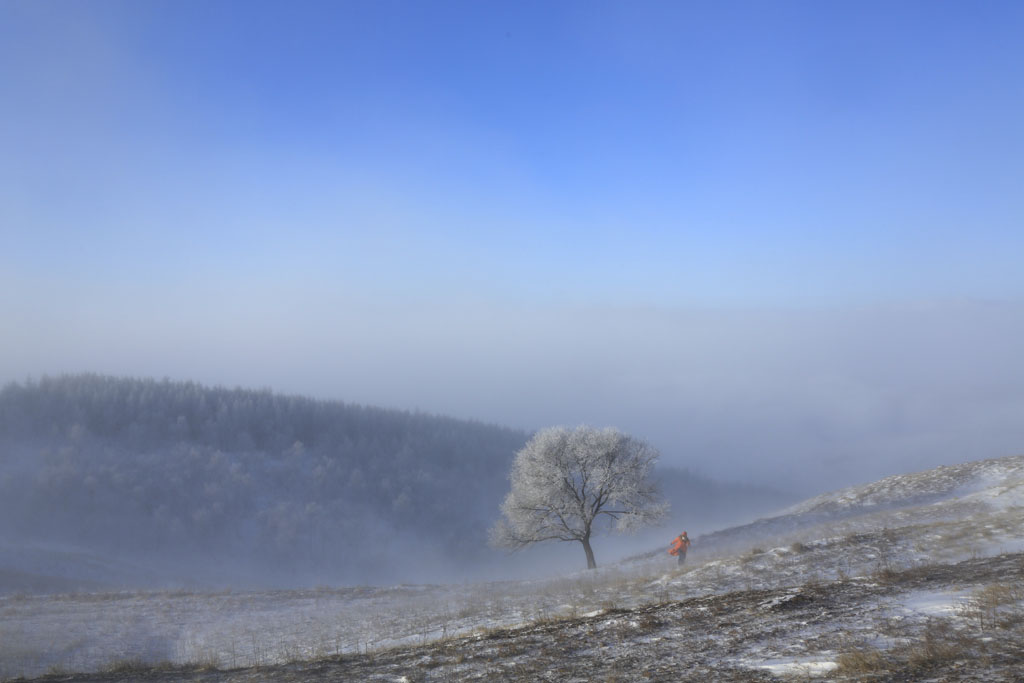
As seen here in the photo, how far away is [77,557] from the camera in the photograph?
211 feet

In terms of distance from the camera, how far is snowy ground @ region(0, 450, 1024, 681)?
32.5 feet

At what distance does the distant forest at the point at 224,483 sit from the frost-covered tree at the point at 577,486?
6136cm

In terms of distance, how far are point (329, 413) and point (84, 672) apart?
132670 millimetres

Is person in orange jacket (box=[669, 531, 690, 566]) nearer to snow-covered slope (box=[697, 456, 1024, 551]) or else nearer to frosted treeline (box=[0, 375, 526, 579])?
snow-covered slope (box=[697, 456, 1024, 551])

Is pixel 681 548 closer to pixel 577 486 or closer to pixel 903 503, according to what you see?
pixel 577 486

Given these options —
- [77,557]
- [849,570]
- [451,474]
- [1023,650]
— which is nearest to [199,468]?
[77,557]

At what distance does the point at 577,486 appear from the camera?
43.2 metres

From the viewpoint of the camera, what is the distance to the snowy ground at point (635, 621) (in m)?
9.91

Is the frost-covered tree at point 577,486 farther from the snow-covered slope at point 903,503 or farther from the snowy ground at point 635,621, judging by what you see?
the snowy ground at point 635,621

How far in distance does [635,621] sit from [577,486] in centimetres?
3018

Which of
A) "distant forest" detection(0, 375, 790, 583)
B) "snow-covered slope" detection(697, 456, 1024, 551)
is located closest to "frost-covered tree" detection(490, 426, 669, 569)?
"snow-covered slope" detection(697, 456, 1024, 551)

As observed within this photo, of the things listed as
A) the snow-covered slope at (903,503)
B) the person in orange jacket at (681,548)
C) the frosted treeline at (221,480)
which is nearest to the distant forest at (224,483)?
the frosted treeline at (221,480)

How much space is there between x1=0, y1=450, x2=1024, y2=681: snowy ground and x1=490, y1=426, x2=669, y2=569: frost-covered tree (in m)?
6.24

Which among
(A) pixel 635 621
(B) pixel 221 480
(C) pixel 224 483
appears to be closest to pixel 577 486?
(A) pixel 635 621
